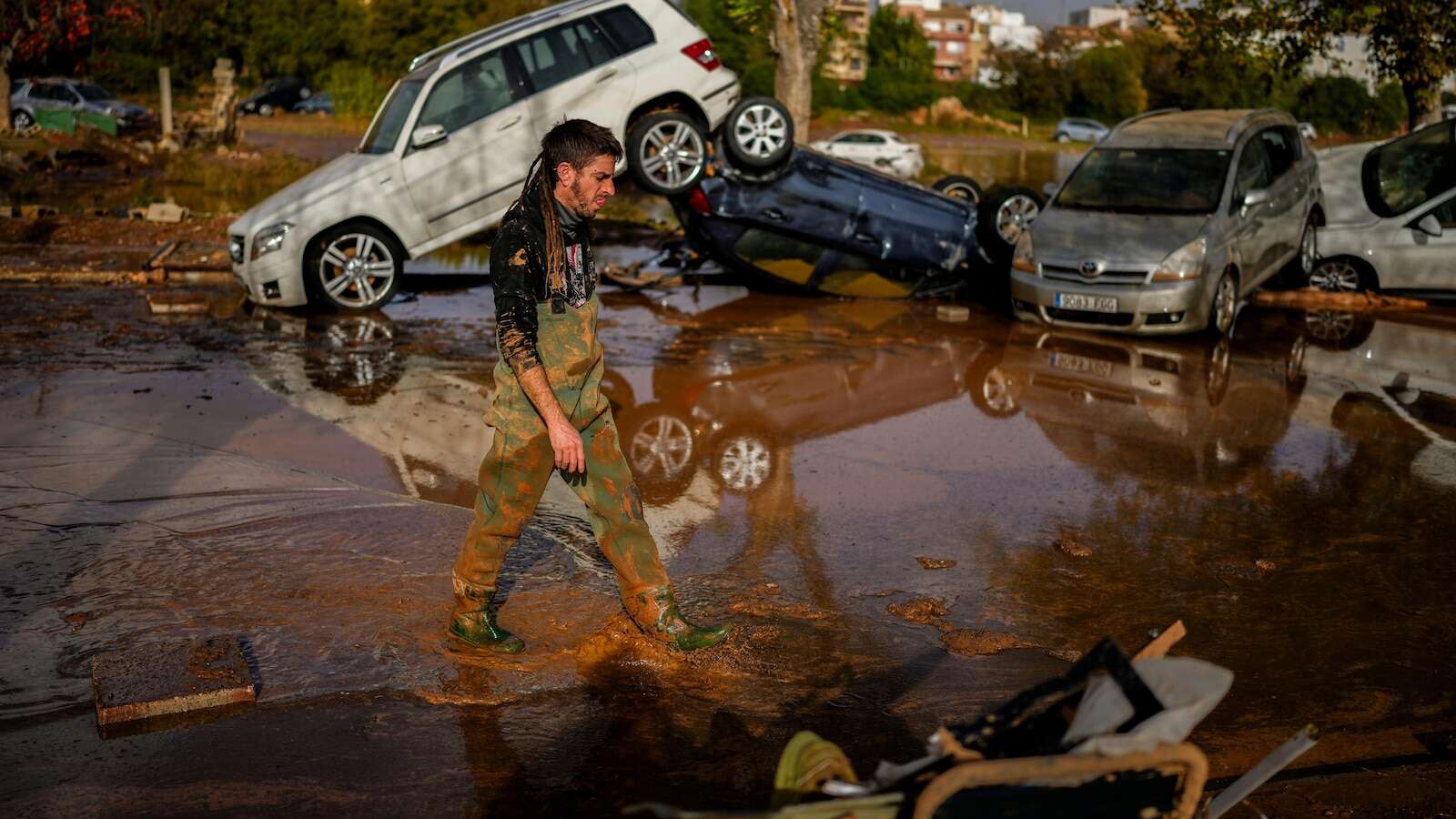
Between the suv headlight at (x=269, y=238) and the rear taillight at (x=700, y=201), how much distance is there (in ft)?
12.1

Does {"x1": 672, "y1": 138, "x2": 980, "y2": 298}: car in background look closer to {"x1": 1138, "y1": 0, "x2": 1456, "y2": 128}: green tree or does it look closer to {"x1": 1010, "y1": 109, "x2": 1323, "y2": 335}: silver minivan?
{"x1": 1010, "y1": 109, "x2": 1323, "y2": 335}: silver minivan

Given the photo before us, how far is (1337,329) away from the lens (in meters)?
12.6

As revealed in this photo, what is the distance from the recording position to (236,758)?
391 centimetres

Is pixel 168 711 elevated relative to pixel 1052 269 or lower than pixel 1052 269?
lower

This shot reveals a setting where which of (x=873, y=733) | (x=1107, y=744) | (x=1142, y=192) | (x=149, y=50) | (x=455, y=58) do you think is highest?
(x=149, y=50)

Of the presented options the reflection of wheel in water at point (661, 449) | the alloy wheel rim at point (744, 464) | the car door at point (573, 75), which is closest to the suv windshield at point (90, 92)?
the car door at point (573, 75)

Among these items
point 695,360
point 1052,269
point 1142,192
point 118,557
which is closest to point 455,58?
point 695,360

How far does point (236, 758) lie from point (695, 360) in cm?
663

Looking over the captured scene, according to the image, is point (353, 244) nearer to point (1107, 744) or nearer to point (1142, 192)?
point (1142, 192)

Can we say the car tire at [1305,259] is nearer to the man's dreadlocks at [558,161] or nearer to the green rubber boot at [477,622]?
the man's dreadlocks at [558,161]

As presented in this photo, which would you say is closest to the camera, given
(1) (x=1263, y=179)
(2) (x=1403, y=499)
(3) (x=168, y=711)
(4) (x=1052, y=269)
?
(3) (x=168, y=711)

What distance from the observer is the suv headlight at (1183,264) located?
1132cm

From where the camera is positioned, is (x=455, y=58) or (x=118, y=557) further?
(x=455, y=58)

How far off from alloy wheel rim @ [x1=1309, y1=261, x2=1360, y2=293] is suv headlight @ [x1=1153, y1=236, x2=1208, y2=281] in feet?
11.8
